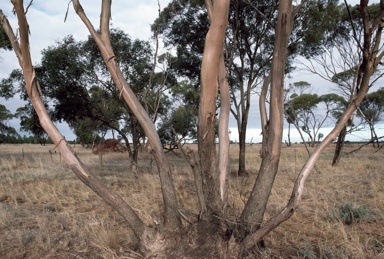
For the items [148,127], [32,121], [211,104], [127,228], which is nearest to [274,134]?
[211,104]

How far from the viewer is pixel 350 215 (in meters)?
4.82

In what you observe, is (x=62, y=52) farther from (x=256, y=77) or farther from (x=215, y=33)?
(x=215, y=33)

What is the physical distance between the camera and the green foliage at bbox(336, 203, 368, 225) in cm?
465

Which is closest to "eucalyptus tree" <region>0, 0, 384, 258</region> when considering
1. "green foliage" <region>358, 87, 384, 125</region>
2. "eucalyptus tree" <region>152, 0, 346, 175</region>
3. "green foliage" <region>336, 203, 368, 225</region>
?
"green foliage" <region>336, 203, 368, 225</region>

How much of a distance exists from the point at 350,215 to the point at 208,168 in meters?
3.00

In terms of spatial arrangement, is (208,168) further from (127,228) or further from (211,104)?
(127,228)

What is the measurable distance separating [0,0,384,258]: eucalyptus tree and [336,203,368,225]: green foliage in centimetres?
202

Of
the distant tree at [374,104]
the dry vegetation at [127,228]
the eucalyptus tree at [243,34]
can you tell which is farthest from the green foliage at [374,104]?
the dry vegetation at [127,228]

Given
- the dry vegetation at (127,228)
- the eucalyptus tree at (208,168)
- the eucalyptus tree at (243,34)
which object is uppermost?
the eucalyptus tree at (243,34)

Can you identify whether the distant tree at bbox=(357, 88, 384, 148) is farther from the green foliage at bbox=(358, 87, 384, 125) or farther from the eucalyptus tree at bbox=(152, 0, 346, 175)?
the eucalyptus tree at bbox=(152, 0, 346, 175)

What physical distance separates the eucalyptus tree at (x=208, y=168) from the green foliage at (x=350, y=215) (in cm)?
202

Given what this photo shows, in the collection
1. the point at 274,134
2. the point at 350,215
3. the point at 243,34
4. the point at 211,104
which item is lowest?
the point at 350,215

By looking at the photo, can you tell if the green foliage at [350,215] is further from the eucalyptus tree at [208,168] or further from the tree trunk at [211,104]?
the tree trunk at [211,104]

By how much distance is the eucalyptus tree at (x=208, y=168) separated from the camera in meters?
2.98
